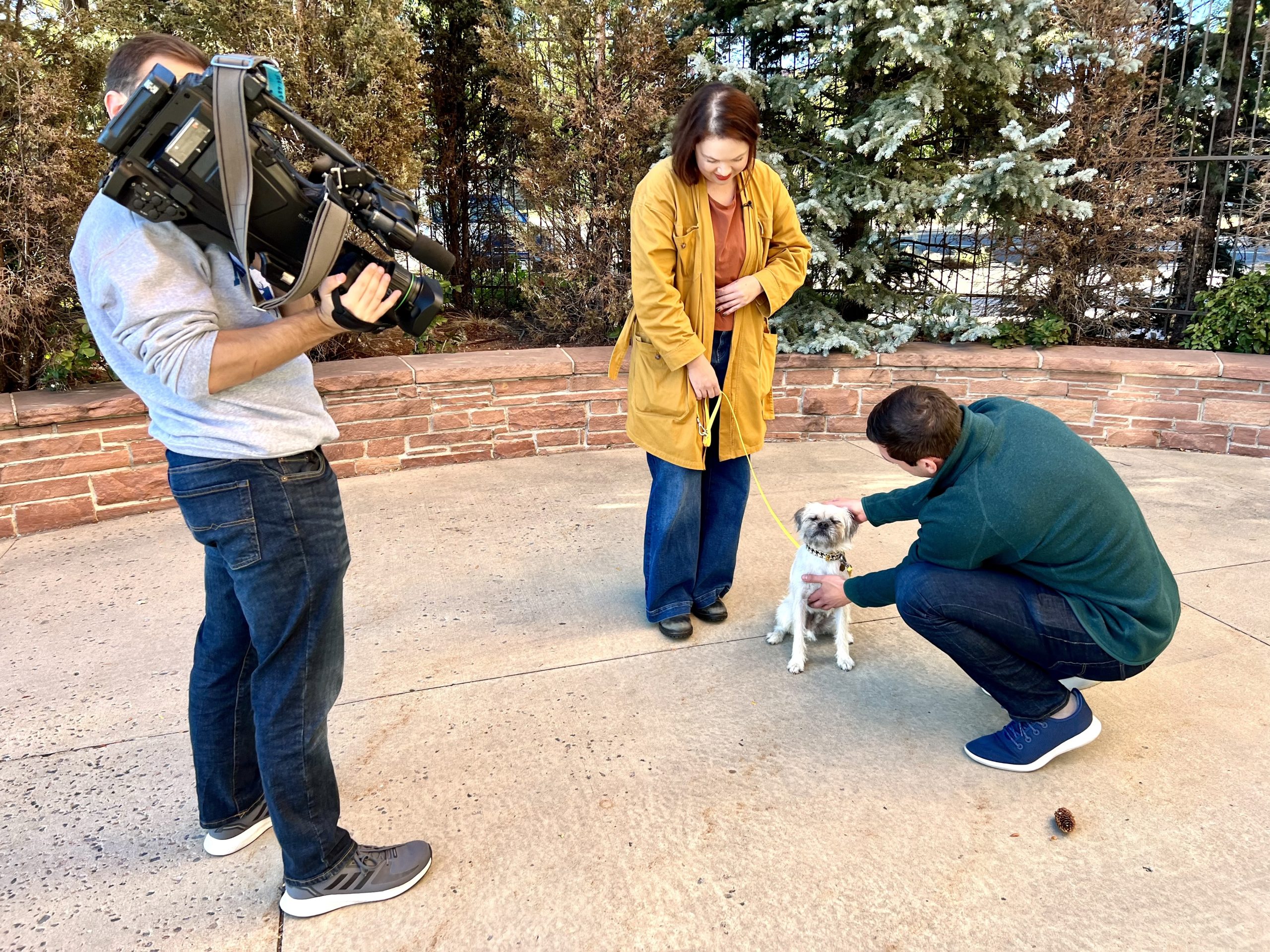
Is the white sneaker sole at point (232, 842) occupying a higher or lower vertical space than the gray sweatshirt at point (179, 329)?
lower

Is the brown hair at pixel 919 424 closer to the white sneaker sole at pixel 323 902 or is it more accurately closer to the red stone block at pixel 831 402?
the white sneaker sole at pixel 323 902

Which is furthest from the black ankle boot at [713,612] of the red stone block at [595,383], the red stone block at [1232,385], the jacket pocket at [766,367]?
the red stone block at [1232,385]

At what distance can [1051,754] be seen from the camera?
2715 millimetres

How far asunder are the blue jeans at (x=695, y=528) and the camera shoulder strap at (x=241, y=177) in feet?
6.14

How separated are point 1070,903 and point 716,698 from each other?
4.07 feet

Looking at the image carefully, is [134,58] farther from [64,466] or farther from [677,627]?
[64,466]

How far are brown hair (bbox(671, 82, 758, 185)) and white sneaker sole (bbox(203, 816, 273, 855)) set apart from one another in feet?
8.07

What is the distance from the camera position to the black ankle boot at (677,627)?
139 inches

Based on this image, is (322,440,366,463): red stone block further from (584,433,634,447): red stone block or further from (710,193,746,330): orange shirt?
(710,193,746,330): orange shirt

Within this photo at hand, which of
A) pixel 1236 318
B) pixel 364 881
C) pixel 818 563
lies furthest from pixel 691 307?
pixel 1236 318

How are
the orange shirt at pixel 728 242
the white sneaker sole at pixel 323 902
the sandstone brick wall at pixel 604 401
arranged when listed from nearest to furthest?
the white sneaker sole at pixel 323 902 < the orange shirt at pixel 728 242 < the sandstone brick wall at pixel 604 401

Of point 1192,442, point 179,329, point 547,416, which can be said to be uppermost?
point 179,329

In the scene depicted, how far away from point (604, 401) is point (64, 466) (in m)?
3.01

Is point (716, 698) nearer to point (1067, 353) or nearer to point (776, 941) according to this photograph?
point (776, 941)
